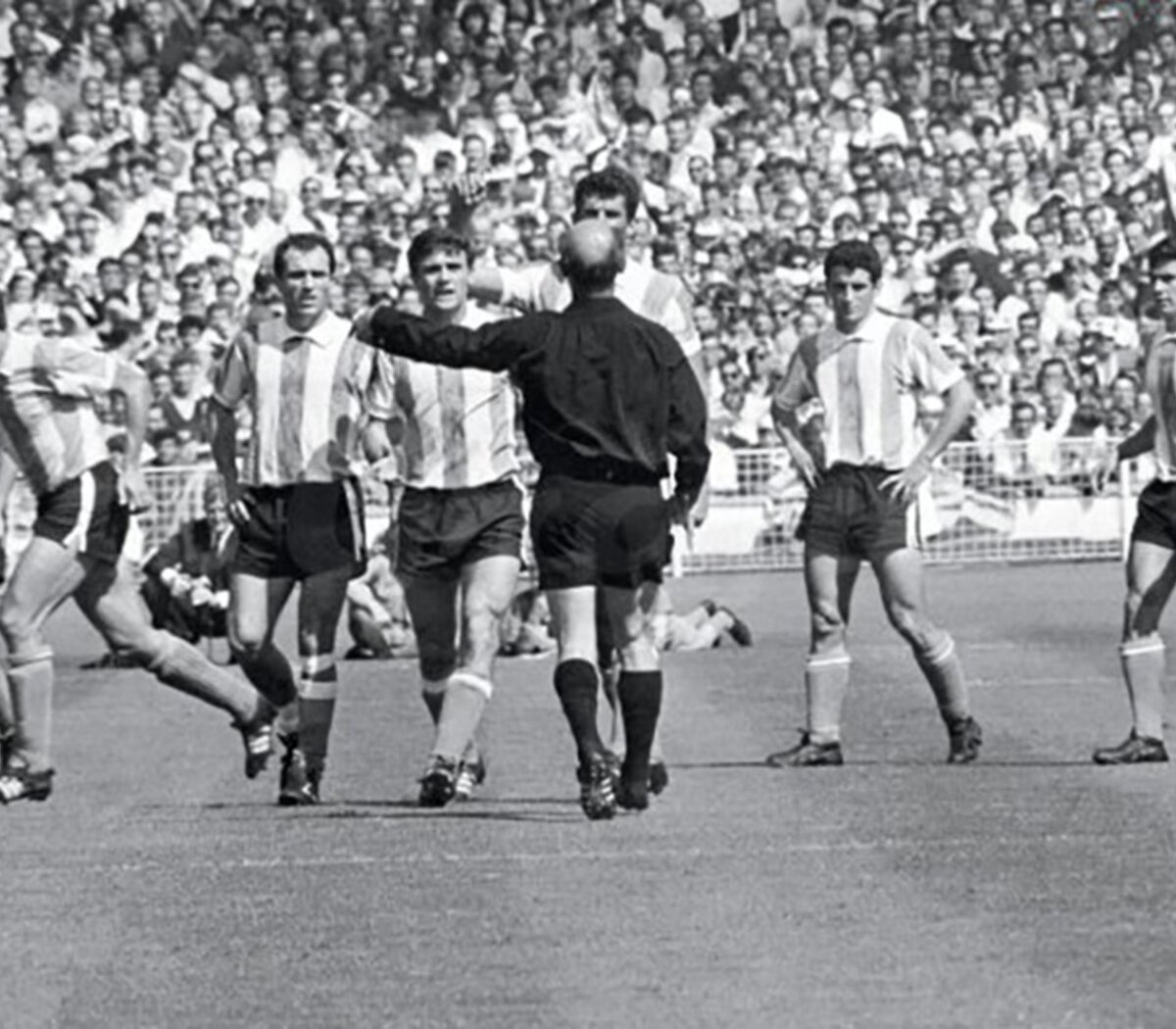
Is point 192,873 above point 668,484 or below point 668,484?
below

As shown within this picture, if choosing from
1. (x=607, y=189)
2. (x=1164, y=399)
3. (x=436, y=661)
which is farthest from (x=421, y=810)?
(x=1164, y=399)

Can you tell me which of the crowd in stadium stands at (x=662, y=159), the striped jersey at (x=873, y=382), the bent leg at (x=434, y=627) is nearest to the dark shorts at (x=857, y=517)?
the striped jersey at (x=873, y=382)

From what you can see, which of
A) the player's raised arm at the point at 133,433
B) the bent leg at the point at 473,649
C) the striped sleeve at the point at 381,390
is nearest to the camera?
the bent leg at the point at 473,649

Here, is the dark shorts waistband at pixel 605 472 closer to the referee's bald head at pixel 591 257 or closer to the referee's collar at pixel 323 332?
the referee's bald head at pixel 591 257

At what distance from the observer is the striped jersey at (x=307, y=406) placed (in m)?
13.3

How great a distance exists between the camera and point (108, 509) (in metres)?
13.5

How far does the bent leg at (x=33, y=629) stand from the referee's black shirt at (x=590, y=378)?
1957 mm

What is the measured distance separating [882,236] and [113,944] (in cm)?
2157

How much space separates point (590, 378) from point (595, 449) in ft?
0.76

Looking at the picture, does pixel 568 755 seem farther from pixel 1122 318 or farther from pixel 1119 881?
pixel 1122 318

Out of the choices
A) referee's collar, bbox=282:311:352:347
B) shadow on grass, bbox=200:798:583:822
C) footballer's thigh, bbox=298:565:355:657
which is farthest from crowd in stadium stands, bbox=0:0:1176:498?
shadow on grass, bbox=200:798:583:822

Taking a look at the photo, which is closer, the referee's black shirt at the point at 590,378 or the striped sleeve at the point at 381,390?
the referee's black shirt at the point at 590,378

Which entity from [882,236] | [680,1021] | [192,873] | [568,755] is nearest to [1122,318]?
[882,236]

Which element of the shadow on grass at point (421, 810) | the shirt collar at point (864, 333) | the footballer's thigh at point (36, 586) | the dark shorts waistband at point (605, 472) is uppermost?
the shirt collar at point (864, 333)
